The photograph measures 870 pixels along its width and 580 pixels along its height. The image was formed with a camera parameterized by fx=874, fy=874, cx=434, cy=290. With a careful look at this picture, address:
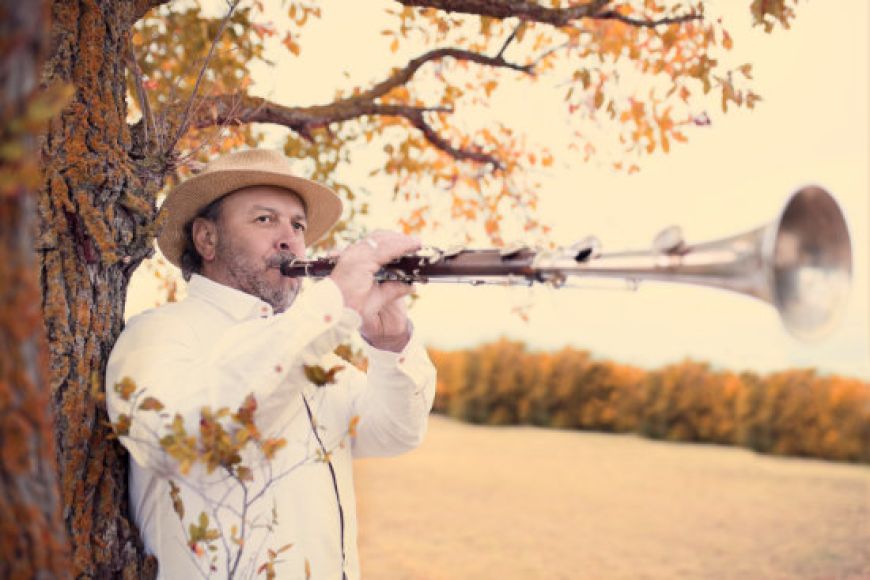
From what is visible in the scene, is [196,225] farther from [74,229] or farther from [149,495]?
[149,495]

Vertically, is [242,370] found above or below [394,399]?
above

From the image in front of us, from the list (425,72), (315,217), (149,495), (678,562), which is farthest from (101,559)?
(678,562)

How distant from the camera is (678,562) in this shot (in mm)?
7680

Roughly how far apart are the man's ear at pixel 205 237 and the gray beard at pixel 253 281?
0.11 meters

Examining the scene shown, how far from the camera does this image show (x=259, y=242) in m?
2.62

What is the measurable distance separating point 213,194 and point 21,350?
4.78ft

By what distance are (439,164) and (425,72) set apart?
65cm

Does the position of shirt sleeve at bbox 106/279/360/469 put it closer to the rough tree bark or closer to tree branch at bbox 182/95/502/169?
the rough tree bark

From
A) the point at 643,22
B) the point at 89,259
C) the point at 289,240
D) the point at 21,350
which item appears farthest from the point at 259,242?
the point at 643,22

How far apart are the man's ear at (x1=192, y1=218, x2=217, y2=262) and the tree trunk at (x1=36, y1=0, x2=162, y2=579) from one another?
28 cm

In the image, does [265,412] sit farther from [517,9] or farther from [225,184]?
[517,9]

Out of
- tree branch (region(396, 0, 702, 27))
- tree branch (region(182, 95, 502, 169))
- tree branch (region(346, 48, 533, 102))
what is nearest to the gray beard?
tree branch (region(182, 95, 502, 169))

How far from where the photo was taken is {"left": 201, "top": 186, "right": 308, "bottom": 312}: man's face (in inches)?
102

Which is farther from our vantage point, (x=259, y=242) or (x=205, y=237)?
(x=205, y=237)
